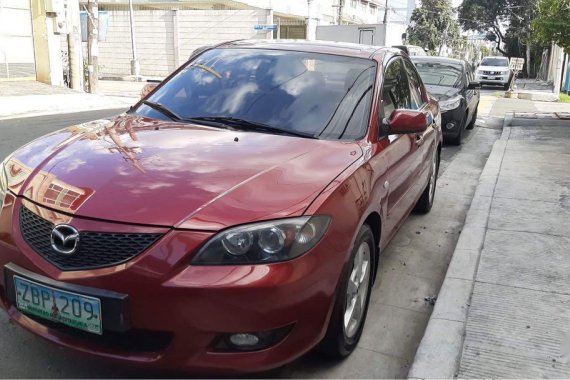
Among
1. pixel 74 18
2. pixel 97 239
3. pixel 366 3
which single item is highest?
pixel 366 3

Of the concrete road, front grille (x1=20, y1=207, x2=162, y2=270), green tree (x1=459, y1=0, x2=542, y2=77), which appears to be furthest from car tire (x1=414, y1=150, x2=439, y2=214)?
green tree (x1=459, y1=0, x2=542, y2=77)

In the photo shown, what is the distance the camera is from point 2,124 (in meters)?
11.0

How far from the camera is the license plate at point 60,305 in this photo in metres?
2.30

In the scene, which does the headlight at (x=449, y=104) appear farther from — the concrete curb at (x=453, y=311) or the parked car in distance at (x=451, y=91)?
the concrete curb at (x=453, y=311)

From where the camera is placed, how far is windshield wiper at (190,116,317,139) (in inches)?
131

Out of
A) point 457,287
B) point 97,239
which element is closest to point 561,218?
point 457,287

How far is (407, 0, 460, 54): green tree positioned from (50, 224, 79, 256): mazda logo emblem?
49.5m

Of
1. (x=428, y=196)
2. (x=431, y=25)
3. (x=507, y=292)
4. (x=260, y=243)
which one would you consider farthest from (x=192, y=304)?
(x=431, y=25)

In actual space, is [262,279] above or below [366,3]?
below

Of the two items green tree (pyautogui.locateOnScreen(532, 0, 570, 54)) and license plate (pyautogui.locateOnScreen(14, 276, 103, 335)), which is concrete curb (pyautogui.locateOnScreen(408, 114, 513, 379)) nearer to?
license plate (pyautogui.locateOnScreen(14, 276, 103, 335))

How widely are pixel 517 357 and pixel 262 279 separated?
1590mm

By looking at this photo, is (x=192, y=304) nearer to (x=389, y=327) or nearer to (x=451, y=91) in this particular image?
(x=389, y=327)

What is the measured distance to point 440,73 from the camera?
36.4 feet

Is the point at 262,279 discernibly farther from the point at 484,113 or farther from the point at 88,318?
the point at 484,113
